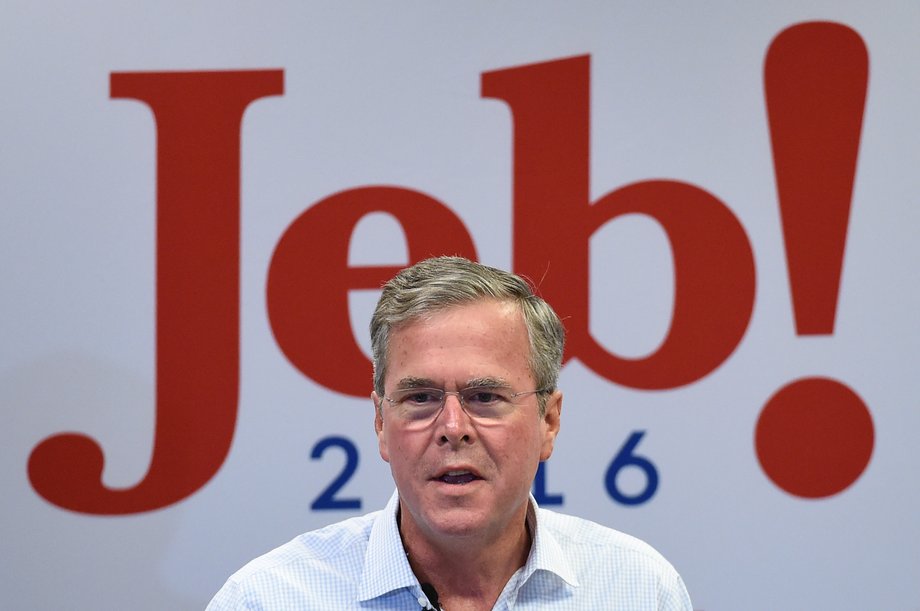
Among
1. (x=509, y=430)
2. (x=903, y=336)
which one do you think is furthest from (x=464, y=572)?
(x=903, y=336)

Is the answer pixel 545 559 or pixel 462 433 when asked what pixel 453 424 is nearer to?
pixel 462 433

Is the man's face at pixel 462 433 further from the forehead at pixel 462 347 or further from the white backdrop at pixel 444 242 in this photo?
the white backdrop at pixel 444 242

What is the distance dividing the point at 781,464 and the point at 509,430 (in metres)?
1.45

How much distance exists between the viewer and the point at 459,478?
1.76 meters

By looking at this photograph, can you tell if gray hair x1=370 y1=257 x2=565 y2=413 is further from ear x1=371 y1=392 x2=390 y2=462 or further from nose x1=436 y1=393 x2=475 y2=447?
nose x1=436 y1=393 x2=475 y2=447

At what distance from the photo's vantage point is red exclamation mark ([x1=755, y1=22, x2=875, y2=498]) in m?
2.96

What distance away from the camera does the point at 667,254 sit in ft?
9.84

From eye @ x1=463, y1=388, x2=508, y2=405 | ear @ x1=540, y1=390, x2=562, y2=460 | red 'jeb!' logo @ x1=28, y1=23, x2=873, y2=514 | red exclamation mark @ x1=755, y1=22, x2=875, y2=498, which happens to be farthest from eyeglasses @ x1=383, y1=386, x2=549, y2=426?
red exclamation mark @ x1=755, y1=22, x2=875, y2=498

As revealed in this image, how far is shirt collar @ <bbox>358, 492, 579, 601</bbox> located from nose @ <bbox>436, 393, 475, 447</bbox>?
213 millimetres

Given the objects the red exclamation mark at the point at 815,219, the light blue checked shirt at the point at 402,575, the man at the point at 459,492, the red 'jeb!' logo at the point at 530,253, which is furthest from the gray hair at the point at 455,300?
the red exclamation mark at the point at 815,219

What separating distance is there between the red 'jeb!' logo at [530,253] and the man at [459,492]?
109 centimetres

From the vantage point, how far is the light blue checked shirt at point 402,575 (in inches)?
70.8

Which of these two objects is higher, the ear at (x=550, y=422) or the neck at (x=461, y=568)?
the ear at (x=550, y=422)

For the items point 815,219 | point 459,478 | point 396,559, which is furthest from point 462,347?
point 815,219
